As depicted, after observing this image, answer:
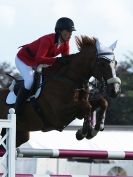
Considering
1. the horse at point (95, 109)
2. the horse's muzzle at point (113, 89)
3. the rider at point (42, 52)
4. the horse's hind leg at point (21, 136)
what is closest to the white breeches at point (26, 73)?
the rider at point (42, 52)

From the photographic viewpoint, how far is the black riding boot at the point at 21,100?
349 inches

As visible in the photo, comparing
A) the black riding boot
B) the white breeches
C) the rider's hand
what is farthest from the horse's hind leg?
the rider's hand

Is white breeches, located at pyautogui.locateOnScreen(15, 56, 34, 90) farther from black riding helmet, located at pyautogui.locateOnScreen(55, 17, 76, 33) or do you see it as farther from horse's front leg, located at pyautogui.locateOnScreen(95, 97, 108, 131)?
horse's front leg, located at pyautogui.locateOnScreen(95, 97, 108, 131)

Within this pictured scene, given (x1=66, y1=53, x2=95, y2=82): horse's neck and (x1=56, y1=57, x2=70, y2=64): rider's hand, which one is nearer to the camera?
(x1=66, y1=53, x2=95, y2=82): horse's neck

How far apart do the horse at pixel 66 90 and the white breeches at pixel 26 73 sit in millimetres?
169

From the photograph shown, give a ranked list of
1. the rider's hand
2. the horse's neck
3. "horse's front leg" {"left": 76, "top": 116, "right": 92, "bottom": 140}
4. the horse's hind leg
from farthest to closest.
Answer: the horse's hind leg → the rider's hand → the horse's neck → "horse's front leg" {"left": 76, "top": 116, "right": 92, "bottom": 140}

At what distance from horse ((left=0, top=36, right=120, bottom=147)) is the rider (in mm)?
120


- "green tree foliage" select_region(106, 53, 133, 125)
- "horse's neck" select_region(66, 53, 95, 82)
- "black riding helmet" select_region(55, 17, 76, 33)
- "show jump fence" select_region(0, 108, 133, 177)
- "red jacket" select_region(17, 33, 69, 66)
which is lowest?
"green tree foliage" select_region(106, 53, 133, 125)

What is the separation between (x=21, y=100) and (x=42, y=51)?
2.52 ft

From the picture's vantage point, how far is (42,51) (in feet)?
27.8

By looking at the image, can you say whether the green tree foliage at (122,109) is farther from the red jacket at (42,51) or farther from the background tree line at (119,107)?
the red jacket at (42,51)

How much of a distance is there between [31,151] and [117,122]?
33196 millimetres

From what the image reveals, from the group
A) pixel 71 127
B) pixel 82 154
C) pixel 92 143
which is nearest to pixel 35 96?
pixel 82 154

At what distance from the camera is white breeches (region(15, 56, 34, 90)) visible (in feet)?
28.9
